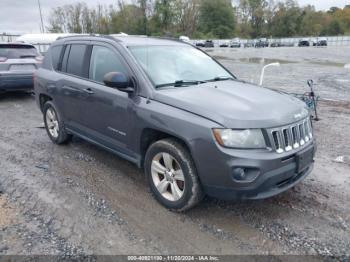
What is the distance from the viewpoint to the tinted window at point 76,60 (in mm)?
4559

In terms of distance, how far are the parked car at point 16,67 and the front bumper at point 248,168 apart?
25.0 feet

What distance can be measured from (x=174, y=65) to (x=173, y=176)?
1470mm

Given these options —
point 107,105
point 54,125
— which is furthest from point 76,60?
point 54,125

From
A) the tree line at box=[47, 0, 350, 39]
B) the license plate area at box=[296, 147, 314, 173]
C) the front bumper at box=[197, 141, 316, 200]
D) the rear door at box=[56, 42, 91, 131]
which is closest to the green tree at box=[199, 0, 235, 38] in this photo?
the tree line at box=[47, 0, 350, 39]

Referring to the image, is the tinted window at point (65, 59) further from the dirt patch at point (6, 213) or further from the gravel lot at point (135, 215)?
the dirt patch at point (6, 213)

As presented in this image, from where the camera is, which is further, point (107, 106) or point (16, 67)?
point (16, 67)

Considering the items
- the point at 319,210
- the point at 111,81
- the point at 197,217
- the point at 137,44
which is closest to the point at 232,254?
the point at 197,217

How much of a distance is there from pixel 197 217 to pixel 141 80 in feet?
5.40

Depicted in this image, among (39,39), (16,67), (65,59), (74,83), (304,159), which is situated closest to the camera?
(304,159)

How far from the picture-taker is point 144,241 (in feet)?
9.67

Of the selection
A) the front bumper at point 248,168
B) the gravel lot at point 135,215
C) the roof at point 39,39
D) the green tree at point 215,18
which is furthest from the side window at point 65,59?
the green tree at point 215,18

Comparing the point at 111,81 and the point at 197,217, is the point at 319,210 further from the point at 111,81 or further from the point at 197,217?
the point at 111,81

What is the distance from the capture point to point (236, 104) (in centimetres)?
314

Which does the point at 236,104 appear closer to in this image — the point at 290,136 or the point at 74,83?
the point at 290,136
